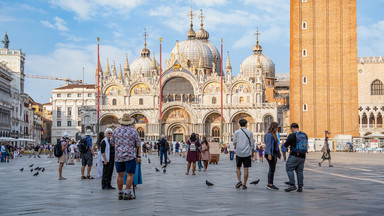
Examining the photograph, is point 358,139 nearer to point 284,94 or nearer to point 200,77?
point 200,77

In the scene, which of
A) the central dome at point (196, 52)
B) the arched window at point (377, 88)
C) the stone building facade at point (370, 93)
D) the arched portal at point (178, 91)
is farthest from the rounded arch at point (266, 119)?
the central dome at point (196, 52)

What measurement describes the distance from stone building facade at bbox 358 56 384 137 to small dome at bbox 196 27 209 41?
89.8ft

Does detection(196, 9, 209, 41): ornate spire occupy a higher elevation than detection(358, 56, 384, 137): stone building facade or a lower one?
higher

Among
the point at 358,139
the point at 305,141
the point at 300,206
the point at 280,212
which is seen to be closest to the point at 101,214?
the point at 280,212

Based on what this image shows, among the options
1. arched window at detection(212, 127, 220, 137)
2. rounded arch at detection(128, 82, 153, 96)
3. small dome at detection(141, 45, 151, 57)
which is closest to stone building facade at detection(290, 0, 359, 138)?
arched window at detection(212, 127, 220, 137)

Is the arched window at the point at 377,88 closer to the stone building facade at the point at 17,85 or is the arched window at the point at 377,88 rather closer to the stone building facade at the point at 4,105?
Answer: the stone building facade at the point at 4,105

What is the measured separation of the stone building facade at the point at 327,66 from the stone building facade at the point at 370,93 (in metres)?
19.1

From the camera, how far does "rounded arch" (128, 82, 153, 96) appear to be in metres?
67.6

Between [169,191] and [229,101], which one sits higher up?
[229,101]

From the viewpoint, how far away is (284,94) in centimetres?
8331

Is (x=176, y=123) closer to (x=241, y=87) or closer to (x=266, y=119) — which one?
(x=241, y=87)

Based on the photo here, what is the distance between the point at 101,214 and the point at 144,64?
7941 cm

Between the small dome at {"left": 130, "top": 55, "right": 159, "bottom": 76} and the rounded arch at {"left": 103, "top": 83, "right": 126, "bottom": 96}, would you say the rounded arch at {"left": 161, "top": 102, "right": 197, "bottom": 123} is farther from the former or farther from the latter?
the small dome at {"left": 130, "top": 55, "right": 159, "bottom": 76}

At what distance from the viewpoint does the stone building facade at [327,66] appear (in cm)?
4906
